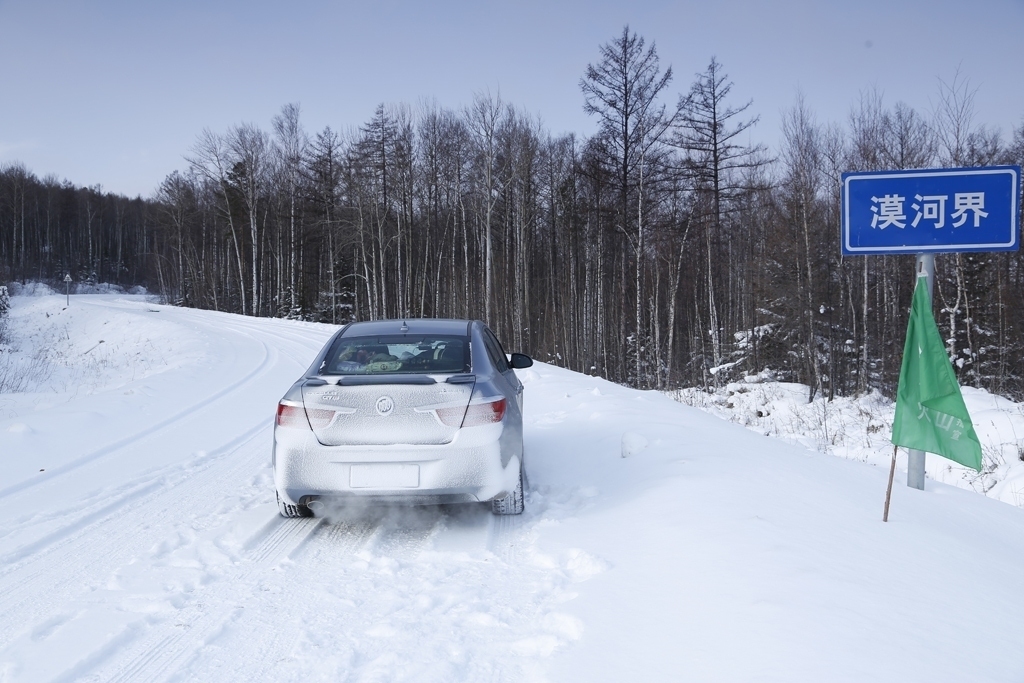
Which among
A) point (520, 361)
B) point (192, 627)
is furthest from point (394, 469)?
point (520, 361)

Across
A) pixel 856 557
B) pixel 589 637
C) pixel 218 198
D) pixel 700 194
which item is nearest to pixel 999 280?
pixel 700 194

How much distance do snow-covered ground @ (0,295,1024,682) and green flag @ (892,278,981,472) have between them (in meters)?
0.55

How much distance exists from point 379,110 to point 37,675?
1466 inches

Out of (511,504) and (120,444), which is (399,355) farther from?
(120,444)

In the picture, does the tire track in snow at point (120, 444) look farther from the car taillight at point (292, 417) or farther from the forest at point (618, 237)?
the forest at point (618, 237)

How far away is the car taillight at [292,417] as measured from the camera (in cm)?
441

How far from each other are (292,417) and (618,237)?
82.7ft

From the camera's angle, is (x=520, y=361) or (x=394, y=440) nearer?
(x=394, y=440)

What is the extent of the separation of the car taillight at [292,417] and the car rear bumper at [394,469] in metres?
0.05

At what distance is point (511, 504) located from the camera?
4906 mm

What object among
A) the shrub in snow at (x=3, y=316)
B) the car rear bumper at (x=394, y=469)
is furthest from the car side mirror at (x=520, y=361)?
the shrub in snow at (x=3, y=316)

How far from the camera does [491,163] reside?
28594mm

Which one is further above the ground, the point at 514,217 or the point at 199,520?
the point at 514,217

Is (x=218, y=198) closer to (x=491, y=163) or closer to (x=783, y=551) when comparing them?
(x=491, y=163)
